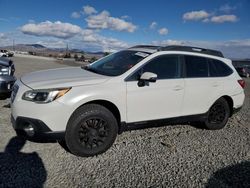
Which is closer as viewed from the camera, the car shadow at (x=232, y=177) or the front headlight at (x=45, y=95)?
the car shadow at (x=232, y=177)

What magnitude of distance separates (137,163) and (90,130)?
0.86 m

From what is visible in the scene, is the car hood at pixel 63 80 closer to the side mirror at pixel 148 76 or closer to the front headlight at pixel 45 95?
the front headlight at pixel 45 95

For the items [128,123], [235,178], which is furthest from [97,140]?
[235,178]

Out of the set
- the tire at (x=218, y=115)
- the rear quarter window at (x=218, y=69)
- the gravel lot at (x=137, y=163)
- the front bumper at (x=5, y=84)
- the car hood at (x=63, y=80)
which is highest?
the rear quarter window at (x=218, y=69)

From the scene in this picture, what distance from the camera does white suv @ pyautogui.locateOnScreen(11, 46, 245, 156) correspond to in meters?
3.88

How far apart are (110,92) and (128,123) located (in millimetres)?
659

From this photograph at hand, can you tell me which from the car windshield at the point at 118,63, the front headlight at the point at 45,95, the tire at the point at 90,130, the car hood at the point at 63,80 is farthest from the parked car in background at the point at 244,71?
the front headlight at the point at 45,95

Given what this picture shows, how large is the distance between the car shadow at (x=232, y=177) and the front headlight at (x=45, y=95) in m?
2.35

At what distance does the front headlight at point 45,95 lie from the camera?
3836mm

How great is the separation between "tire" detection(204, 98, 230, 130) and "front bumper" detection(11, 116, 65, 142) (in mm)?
3256

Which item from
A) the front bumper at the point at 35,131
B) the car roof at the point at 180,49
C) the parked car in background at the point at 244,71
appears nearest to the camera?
the front bumper at the point at 35,131

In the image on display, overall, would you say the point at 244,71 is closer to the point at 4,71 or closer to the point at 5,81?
the point at 4,71

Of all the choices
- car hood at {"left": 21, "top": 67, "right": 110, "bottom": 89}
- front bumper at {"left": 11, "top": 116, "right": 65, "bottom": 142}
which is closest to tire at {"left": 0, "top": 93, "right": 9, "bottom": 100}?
car hood at {"left": 21, "top": 67, "right": 110, "bottom": 89}

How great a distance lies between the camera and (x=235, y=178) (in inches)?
151
